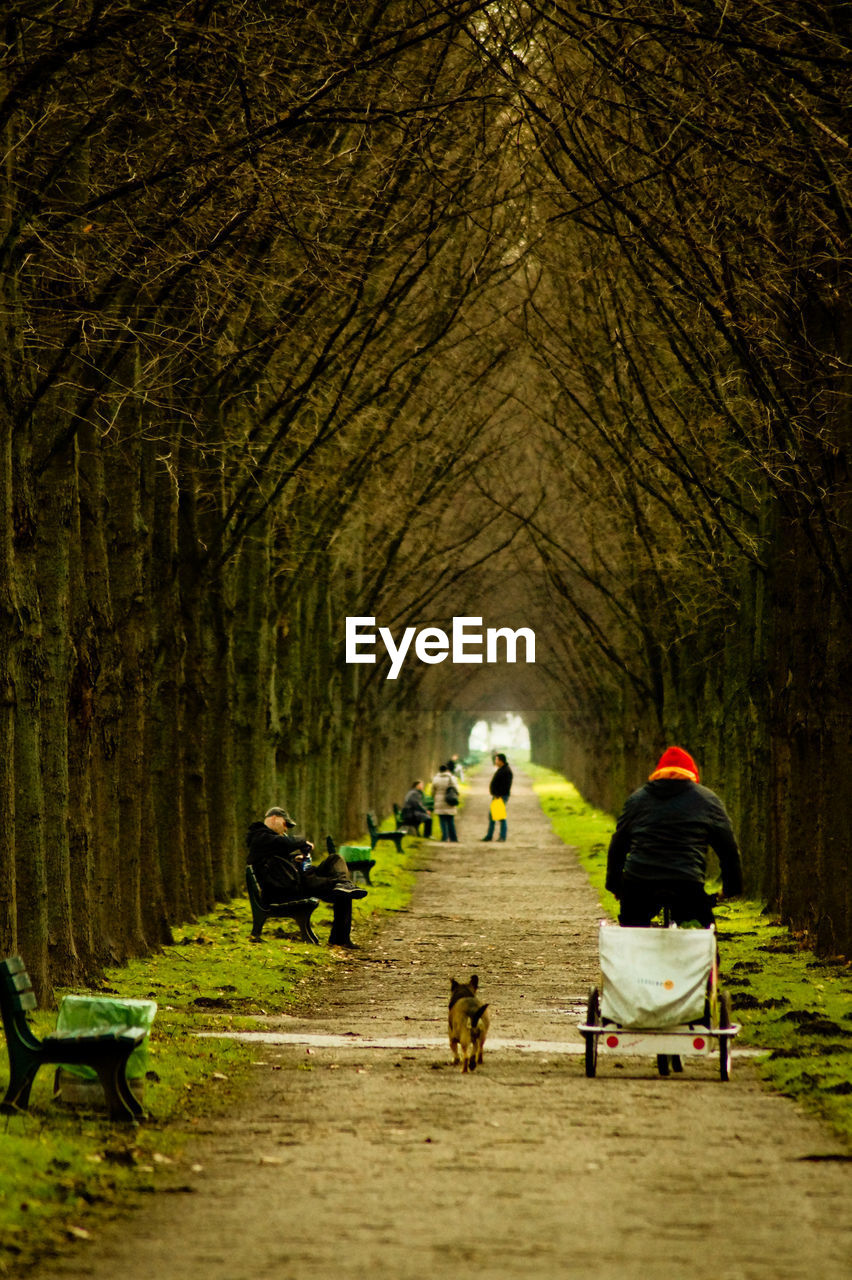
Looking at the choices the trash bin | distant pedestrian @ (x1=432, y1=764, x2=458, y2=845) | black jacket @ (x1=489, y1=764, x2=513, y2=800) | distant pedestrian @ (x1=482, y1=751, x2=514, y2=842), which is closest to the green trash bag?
the trash bin

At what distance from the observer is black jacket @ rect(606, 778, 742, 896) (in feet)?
37.0

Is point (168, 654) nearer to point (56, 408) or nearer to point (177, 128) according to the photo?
point (56, 408)

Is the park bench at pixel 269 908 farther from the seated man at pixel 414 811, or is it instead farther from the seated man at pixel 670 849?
the seated man at pixel 414 811

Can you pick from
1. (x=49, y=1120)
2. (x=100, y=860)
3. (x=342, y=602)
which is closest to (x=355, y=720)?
(x=342, y=602)

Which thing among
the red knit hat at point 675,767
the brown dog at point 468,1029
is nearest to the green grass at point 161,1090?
the brown dog at point 468,1029

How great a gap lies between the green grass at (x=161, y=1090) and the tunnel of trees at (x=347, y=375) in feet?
2.33

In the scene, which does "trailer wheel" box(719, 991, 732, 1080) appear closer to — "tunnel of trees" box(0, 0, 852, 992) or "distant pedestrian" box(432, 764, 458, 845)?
"tunnel of trees" box(0, 0, 852, 992)

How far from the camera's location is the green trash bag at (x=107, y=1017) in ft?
31.9

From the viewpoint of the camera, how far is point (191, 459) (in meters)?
21.3

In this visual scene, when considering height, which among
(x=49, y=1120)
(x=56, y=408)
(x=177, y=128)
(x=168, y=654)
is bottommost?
(x=49, y=1120)

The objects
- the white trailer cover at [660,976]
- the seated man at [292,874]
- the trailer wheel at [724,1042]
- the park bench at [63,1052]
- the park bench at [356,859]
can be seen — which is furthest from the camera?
the park bench at [356,859]

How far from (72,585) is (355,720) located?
25.3 meters

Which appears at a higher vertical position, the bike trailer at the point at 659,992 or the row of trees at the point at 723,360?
the row of trees at the point at 723,360

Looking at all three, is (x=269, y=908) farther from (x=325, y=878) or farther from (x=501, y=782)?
(x=501, y=782)
